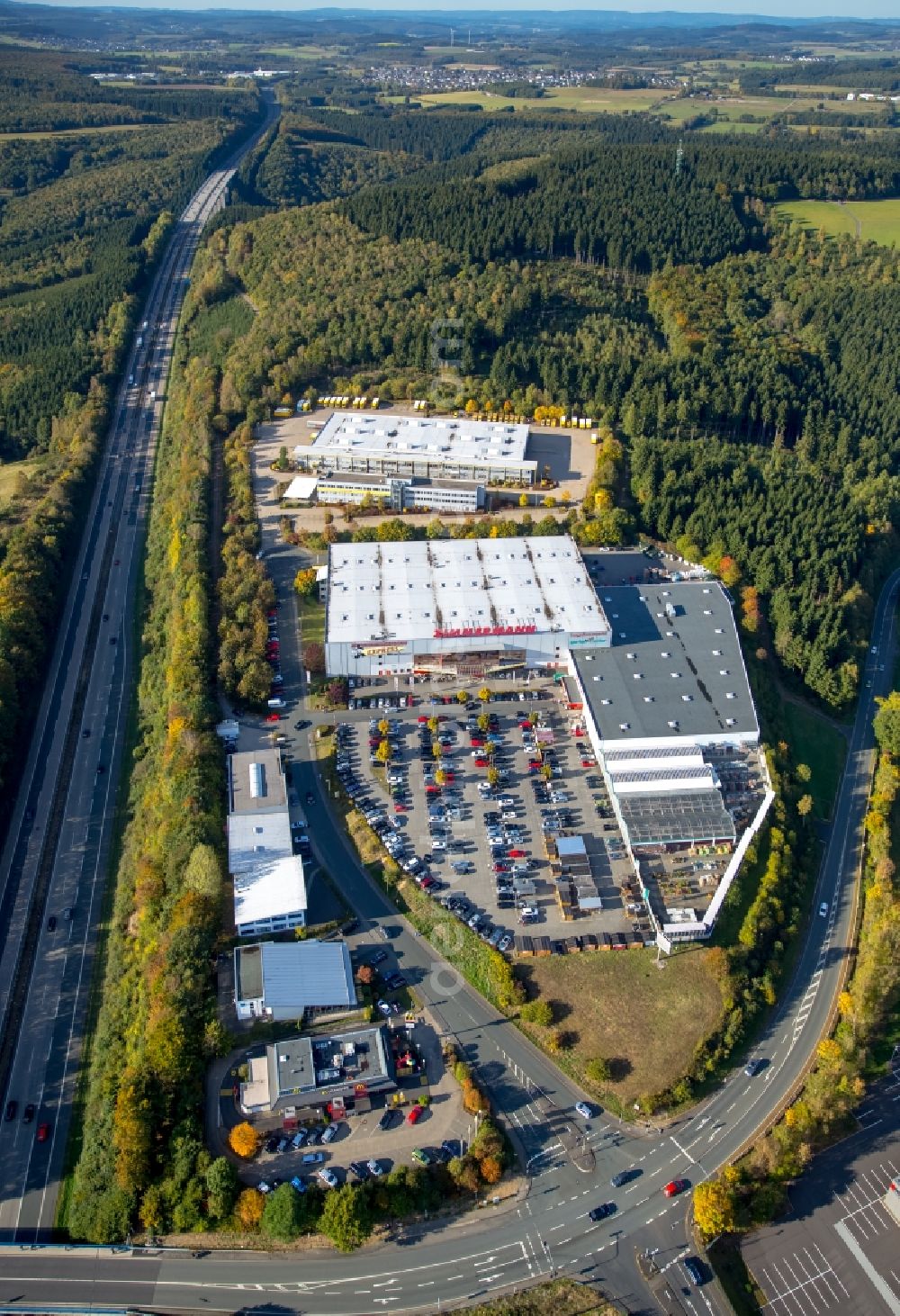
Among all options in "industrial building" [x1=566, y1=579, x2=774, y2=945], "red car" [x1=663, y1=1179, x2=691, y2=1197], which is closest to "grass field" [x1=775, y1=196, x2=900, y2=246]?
"industrial building" [x1=566, y1=579, x2=774, y2=945]

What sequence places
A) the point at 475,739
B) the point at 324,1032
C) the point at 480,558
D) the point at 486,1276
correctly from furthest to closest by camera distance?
the point at 480,558 → the point at 475,739 → the point at 324,1032 → the point at 486,1276

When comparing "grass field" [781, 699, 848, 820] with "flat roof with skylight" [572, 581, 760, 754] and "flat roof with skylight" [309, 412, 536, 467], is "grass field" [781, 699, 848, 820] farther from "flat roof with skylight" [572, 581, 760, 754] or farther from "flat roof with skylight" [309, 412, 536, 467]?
"flat roof with skylight" [309, 412, 536, 467]

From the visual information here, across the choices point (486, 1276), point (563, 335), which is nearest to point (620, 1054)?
point (486, 1276)

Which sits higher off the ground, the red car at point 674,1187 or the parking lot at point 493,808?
the parking lot at point 493,808

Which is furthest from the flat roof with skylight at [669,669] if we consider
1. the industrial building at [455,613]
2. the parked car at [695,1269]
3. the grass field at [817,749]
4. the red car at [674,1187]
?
the parked car at [695,1269]

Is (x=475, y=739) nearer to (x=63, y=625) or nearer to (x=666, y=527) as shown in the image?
(x=666, y=527)

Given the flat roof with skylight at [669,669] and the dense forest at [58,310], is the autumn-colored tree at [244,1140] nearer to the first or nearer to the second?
the flat roof with skylight at [669,669]
